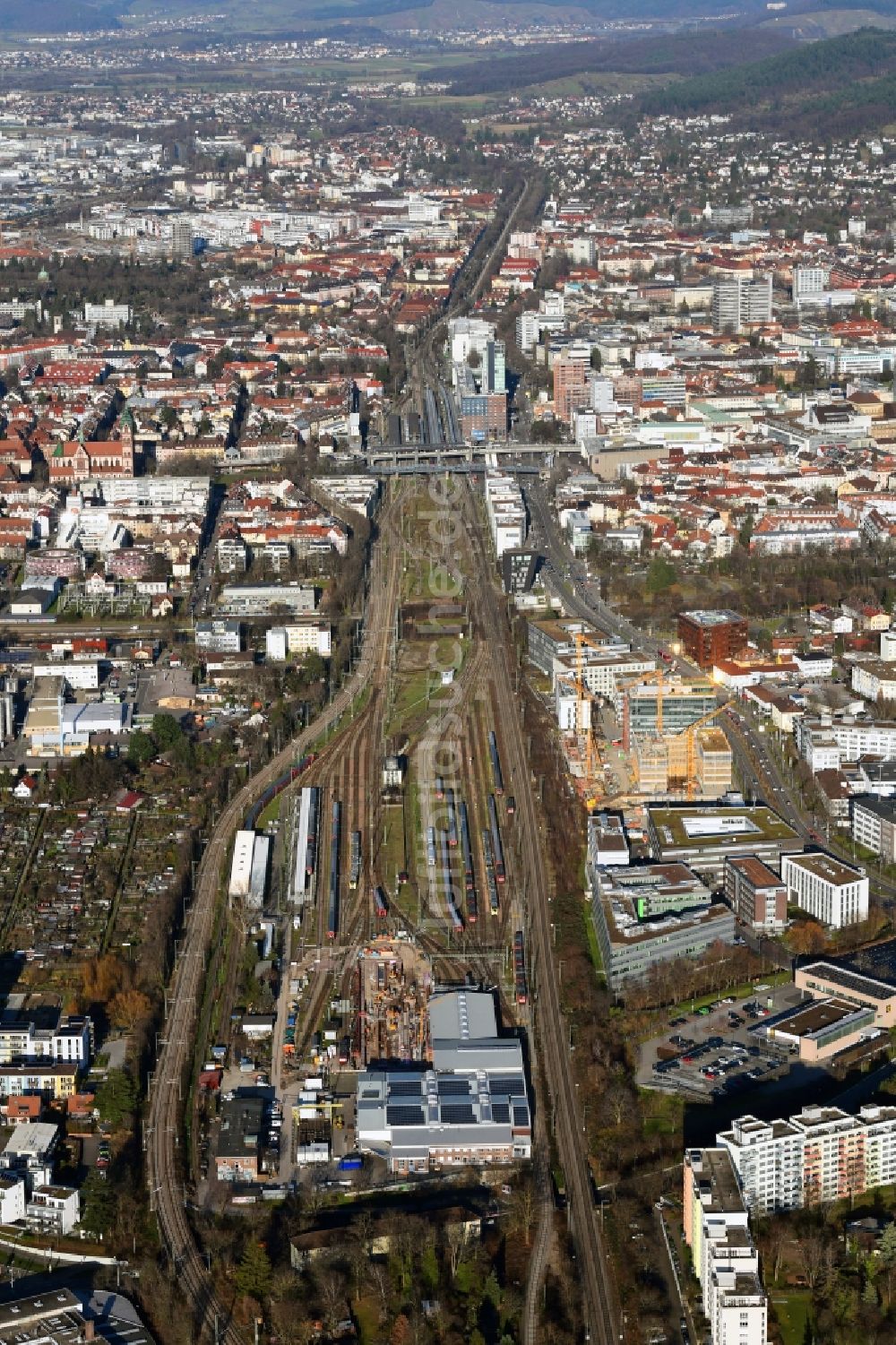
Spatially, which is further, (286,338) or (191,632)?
(286,338)

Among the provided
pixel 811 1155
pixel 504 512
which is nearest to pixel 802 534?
pixel 504 512

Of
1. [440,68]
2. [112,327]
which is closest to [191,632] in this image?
[112,327]

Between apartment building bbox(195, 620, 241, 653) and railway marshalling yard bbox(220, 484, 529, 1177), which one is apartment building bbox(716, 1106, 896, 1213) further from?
apartment building bbox(195, 620, 241, 653)

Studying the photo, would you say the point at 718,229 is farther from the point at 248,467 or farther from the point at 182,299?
the point at 248,467

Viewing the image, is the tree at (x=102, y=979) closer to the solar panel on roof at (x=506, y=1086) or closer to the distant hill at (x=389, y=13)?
the solar panel on roof at (x=506, y=1086)

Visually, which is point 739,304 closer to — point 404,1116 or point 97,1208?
point 404,1116

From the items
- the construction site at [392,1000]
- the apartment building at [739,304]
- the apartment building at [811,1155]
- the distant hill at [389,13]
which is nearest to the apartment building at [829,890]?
the construction site at [392,1000]
